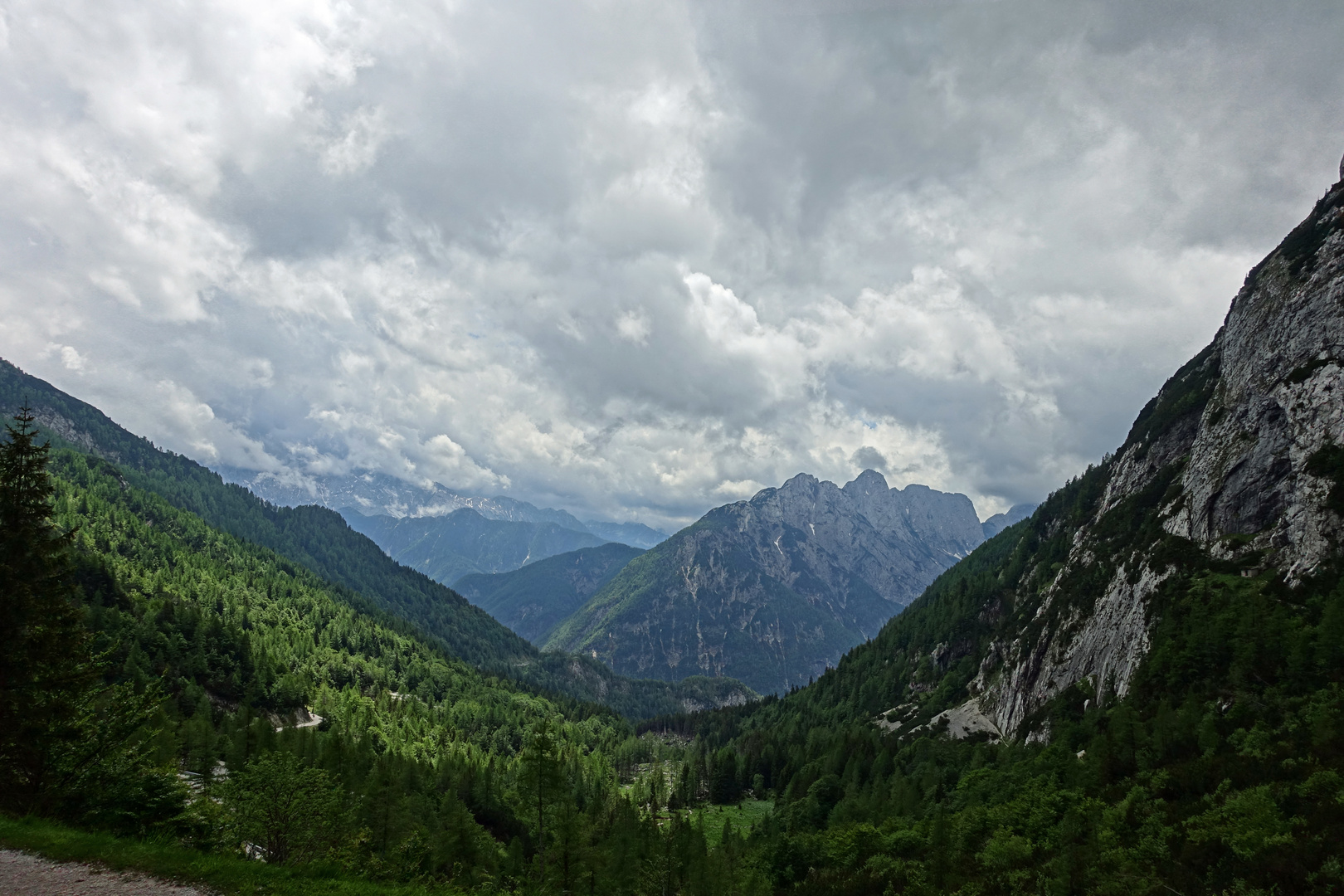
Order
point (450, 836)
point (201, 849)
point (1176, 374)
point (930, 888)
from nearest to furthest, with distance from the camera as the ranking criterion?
1. point (201, 849)
2. point (930, 888)
3. point (450, 836)
4. point (1176, 374)

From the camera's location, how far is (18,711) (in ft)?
90.5

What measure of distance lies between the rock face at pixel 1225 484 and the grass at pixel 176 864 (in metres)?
109

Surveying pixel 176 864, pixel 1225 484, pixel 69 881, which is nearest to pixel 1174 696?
pixel 1225 484

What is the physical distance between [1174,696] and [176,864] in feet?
329

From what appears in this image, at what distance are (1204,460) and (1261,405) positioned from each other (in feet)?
48.0

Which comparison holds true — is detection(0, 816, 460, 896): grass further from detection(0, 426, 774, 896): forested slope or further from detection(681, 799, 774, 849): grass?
detection(681, 799, 774, 849): grass

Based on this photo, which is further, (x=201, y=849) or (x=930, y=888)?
(x=930, y=888)

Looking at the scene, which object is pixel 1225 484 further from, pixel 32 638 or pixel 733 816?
pixel 32 638

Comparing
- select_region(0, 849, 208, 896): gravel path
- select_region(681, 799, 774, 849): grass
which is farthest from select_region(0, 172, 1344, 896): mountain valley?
select_region(681, 799, 774, 849): grass

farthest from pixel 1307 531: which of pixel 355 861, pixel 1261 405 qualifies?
pixel 355 861

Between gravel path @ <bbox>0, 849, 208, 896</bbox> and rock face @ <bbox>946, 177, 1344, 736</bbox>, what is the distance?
113606mm

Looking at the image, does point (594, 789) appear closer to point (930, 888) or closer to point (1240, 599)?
point (930, 888)

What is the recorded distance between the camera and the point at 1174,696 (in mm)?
75188

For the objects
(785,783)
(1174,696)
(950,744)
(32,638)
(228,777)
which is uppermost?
(1174,696)
